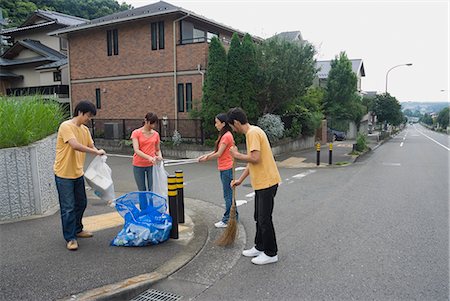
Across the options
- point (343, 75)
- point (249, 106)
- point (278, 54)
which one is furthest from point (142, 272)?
point (343, 75)

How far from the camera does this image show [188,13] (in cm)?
1612

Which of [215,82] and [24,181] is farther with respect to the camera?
[215,82]

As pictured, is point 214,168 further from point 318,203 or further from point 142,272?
point 142,272

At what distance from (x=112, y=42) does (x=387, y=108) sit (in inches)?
1169

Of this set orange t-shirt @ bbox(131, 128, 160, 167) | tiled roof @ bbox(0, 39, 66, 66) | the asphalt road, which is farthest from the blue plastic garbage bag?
tiled roof @ bbox(0, 39, 66, 66)

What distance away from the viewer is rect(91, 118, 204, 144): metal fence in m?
15.7

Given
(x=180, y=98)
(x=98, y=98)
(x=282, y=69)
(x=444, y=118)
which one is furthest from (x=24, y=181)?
(x=444, y=118)

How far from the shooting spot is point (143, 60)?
18.4 metres

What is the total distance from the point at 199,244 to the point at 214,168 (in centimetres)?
770

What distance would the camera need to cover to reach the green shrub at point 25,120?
561 cm

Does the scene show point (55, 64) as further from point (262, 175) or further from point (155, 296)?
point (155, 296)

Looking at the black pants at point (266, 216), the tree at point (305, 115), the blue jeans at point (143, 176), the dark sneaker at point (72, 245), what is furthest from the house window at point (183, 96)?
the black pants at point (266, 216)

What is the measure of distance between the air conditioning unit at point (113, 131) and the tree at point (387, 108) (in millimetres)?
30061

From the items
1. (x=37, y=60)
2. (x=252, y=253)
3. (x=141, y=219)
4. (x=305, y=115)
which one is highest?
(x=37, y=60)
